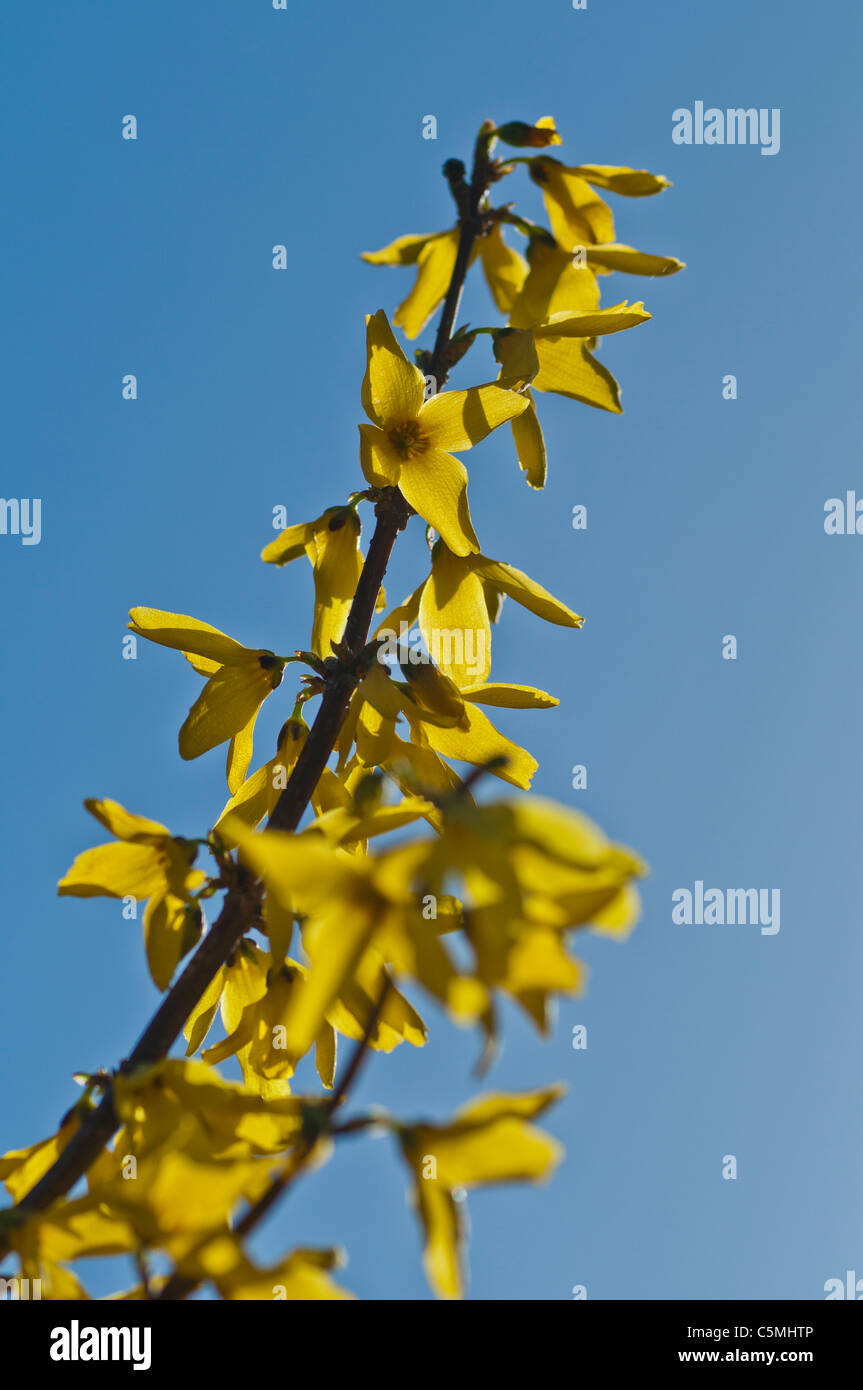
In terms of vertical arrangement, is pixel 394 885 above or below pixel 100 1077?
above

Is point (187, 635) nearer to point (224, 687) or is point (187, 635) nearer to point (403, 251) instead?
point (224, 687)

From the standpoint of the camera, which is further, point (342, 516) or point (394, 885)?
point (342, 516)

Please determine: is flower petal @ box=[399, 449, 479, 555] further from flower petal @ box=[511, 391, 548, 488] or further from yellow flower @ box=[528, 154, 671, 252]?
yellow flower @ box=[528, 154, 671, 252]

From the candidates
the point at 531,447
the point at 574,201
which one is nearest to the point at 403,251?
the point at 574,201

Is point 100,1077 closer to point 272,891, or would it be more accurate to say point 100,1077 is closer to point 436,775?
point 272,891
